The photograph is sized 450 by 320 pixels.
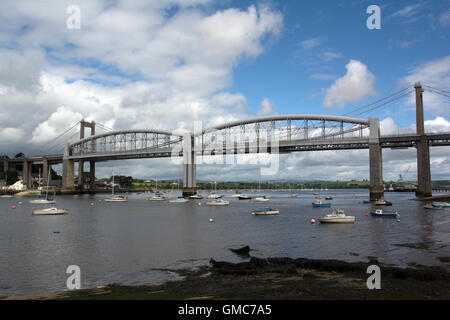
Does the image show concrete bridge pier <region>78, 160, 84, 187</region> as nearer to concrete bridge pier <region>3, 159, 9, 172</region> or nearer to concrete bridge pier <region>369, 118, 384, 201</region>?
concrete bridge pier <region>3, 159, 9, 172</region>

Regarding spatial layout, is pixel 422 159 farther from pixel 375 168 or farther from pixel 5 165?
pixel 5 165

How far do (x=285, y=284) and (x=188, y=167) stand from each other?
10150cm

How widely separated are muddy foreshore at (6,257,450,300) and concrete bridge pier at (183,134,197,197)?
9647 centimetres

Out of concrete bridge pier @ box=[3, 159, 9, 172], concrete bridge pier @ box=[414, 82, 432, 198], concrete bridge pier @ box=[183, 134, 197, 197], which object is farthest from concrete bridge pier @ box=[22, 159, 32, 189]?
concrete bridge pier @ box=[414, 82, 432, 198]

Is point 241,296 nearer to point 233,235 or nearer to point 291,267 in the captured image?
→ point 291,267

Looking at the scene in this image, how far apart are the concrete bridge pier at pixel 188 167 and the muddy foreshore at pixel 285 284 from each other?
96469 mm

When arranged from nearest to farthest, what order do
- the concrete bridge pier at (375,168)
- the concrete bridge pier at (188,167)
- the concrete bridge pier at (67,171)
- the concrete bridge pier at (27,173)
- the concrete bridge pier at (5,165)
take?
the concrete bridge pier at (375,168) → the concrete bridge pier at (188,167) → the concrete bridge pier at (67,171) → the concrete bridge pier at (27,173) → the concrete bridge pier at (5,165)

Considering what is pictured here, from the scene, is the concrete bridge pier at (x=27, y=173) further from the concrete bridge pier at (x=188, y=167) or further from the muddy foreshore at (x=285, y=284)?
the muddy foreshore at (x=285, y=284)

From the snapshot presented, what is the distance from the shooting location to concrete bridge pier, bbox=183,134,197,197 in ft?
382

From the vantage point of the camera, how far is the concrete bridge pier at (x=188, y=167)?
116 metres

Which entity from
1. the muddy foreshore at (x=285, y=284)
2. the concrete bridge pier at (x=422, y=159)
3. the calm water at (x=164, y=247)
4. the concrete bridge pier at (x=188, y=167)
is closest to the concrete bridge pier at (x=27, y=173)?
the concrete bridge pier at (x=188, y=167)
